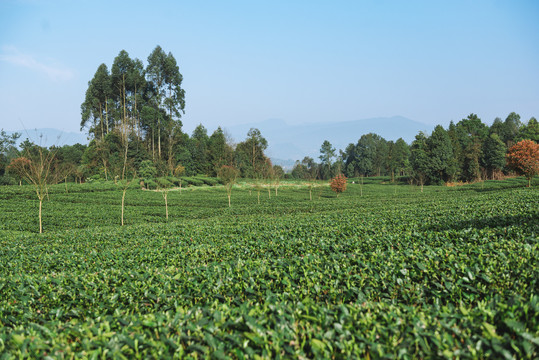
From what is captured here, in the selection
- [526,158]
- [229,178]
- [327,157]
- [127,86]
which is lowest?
[229,178]

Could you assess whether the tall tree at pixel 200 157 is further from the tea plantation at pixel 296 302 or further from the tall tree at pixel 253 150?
the tea plantation at pixel 296 302

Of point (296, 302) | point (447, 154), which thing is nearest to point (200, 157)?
point (447, 154)

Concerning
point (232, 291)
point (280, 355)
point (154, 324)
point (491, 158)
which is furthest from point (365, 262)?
point (491, 158)

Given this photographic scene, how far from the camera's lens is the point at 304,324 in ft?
10.1

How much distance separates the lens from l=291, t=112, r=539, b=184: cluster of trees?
6412 cm

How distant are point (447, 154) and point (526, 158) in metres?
30.0

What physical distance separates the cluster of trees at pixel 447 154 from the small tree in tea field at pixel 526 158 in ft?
34.4

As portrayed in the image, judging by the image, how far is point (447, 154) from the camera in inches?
2530

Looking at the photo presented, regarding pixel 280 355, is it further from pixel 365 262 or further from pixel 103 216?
pixel 103 216

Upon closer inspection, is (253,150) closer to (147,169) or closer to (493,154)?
(147,169)

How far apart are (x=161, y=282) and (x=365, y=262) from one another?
3.01 meters

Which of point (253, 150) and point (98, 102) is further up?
point (98, 102)

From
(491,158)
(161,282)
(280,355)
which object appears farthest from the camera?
(491,158)

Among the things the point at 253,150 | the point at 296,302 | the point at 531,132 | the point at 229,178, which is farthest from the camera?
the point at 253,150
